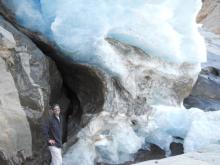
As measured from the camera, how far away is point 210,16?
26.1 m

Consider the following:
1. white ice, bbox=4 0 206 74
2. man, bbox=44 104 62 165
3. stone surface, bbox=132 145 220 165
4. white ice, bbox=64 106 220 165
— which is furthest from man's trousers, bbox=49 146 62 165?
white ice, bbox=4 0 206 74

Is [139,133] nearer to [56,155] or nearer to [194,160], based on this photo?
[56,155]

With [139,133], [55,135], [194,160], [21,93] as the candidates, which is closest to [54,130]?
[55,135]

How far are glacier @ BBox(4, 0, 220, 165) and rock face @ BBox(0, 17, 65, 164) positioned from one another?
0.59 metres

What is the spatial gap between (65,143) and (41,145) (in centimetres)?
45

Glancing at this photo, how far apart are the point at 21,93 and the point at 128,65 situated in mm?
2219

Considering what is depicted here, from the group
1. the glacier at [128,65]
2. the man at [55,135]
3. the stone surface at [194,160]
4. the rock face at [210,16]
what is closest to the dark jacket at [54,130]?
the man at [55,135]

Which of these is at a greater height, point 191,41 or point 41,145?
point 191,41

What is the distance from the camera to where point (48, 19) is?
909 cm

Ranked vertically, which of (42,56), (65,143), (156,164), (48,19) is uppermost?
(48,19)

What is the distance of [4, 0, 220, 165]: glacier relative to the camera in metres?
8.19

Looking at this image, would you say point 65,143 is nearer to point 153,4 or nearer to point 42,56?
point 42,56

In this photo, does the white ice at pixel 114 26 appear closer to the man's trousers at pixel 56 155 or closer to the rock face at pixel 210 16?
the man's trousers at pixel 56 155

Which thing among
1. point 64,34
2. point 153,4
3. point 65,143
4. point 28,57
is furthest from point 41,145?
point 153,4
